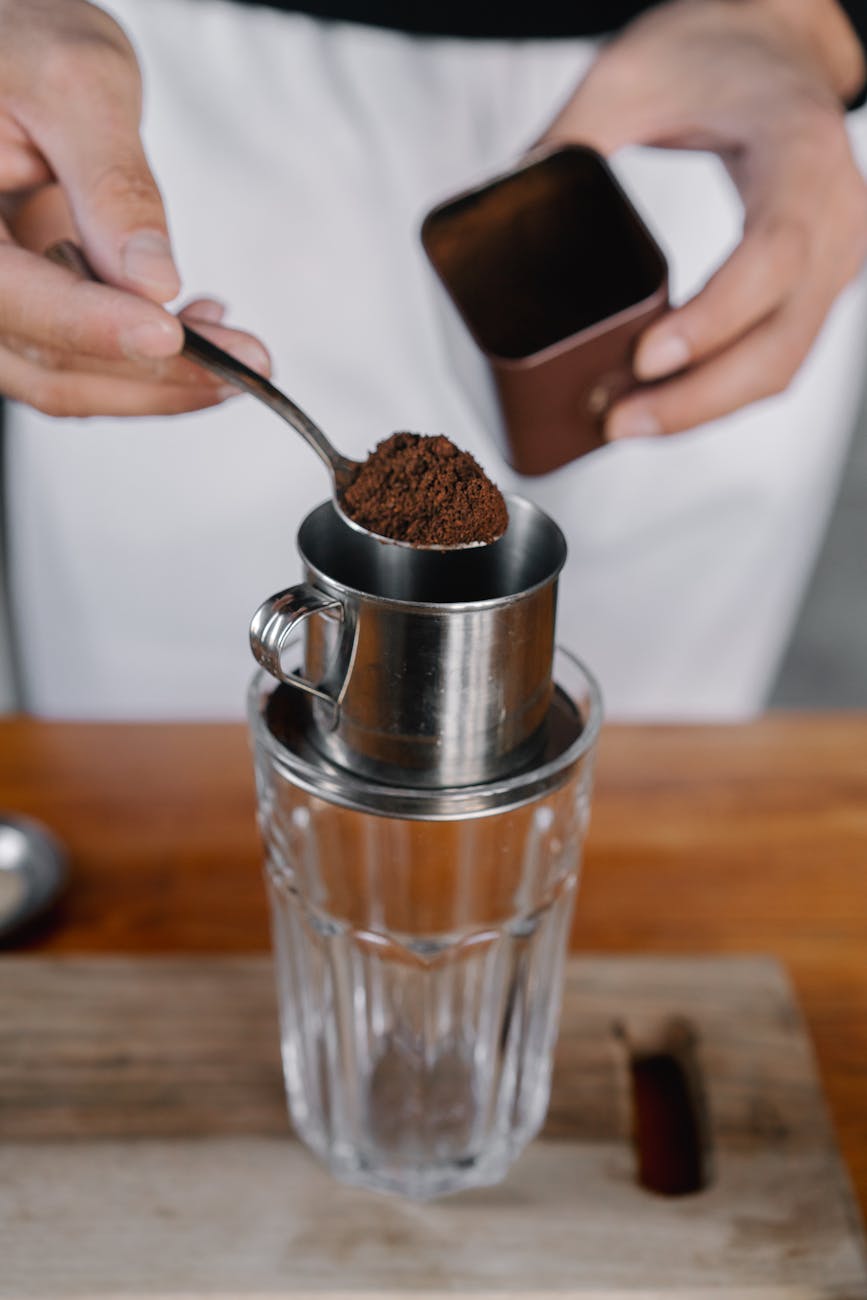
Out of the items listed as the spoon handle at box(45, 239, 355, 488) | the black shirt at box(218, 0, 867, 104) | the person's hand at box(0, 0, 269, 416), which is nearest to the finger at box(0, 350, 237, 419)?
the person's hand at box(0, 0, 269, 416)

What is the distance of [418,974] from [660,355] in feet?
1.20

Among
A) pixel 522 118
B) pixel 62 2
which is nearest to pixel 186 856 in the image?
pixel 62 2

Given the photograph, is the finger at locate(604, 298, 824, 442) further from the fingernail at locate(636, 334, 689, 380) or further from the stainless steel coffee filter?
the stainless steel coffee filter

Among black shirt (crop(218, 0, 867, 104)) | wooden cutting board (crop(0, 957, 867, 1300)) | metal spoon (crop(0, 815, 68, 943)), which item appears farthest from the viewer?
black shirt (crop(218, 0, 867, 104))

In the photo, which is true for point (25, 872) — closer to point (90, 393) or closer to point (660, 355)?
point (90, 393)

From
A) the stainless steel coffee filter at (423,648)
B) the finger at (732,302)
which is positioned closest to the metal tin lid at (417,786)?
the stainless steel coffee filter at (423,648)

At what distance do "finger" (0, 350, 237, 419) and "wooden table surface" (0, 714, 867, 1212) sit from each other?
0.27m

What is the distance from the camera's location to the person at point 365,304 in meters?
0.61

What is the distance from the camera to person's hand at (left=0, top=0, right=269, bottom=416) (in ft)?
1.65

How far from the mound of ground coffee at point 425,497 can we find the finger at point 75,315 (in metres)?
0.10

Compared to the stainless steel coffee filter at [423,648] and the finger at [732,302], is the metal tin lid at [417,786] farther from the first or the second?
the finger at [732,302]

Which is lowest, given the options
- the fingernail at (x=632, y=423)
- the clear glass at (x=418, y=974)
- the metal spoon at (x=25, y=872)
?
the metal spoon at (x=25, y=872)

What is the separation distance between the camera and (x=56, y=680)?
1273mm

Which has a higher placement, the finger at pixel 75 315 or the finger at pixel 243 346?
the finger at pixel 75 315
